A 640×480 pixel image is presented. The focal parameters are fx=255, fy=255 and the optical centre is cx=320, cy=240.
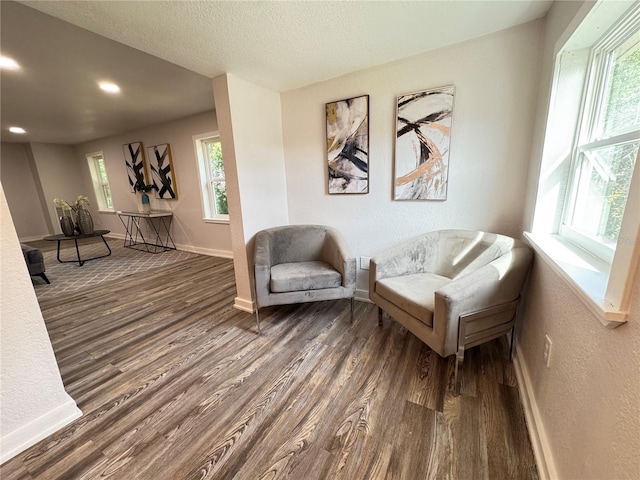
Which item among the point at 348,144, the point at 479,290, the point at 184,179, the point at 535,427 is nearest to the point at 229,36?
the point at 348,144

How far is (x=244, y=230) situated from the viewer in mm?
2354

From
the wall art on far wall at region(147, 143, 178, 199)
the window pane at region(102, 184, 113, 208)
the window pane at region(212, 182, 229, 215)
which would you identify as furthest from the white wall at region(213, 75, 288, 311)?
the window pane at region(102, 184, 113, 208)

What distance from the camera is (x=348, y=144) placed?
7.77 ft

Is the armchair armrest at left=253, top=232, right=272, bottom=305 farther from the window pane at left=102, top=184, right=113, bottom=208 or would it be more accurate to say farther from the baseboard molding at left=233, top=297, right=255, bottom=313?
the window pane at left=102, top=184, right=113, bottom=208

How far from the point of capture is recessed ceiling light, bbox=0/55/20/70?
2.13 meters

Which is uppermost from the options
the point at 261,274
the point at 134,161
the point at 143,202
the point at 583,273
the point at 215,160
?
the point at 134,161

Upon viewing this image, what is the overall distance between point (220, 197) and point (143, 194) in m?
1.82

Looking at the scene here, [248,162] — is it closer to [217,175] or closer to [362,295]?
[362,295]

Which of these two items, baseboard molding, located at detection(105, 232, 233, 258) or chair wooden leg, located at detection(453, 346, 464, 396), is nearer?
chair wooden leg, located at detection(453, 346, 464, 396)

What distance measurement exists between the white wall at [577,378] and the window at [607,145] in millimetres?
188

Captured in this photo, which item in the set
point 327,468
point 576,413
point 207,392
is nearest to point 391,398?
point 327,468

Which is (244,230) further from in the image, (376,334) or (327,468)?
(327,468)

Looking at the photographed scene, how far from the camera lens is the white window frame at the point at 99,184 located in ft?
19.9

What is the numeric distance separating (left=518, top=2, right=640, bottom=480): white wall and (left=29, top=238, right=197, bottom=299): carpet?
4462 mm
